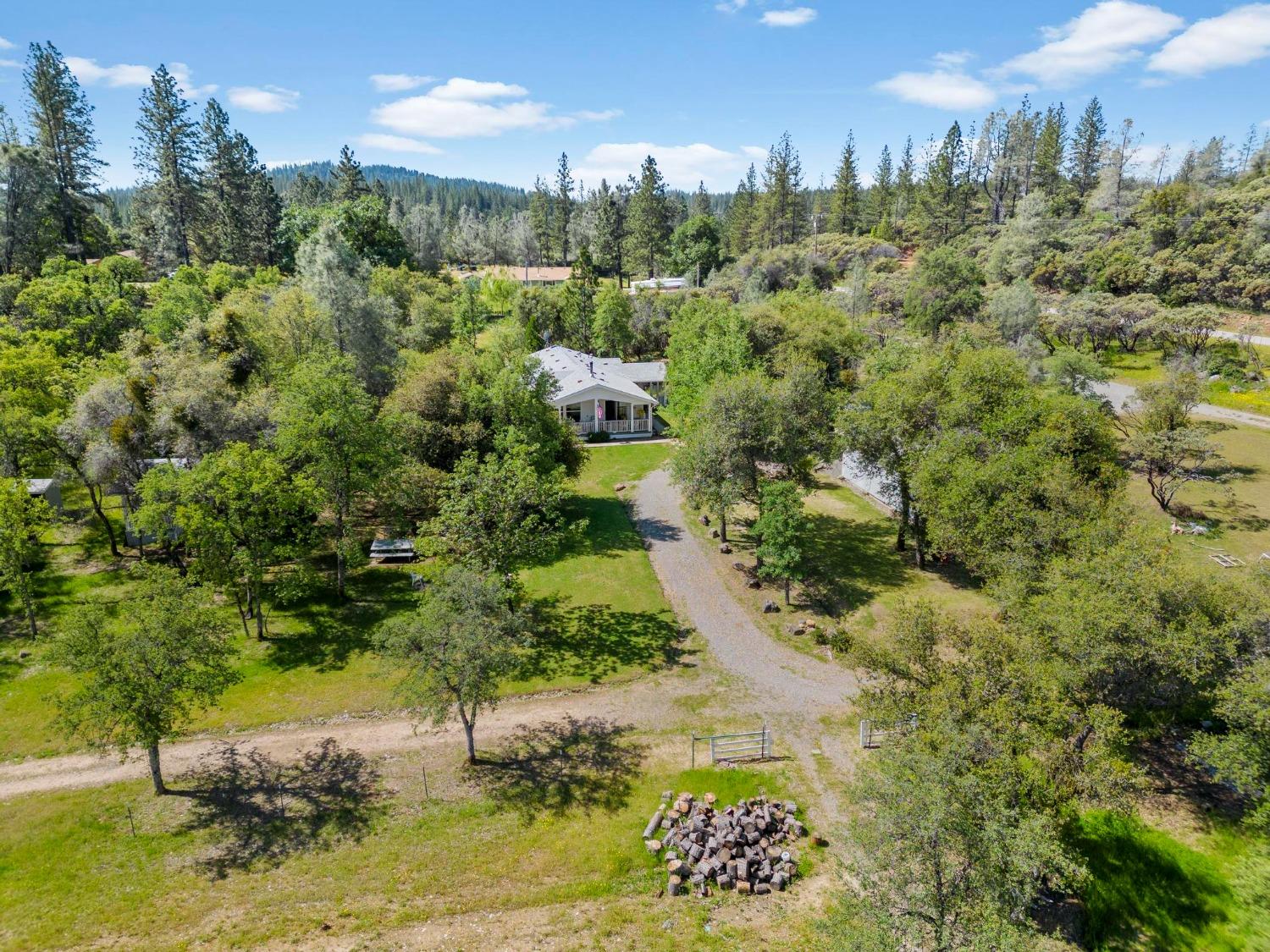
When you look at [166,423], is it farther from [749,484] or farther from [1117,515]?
[1117,515]

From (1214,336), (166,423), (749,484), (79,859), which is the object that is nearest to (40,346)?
(166,423)

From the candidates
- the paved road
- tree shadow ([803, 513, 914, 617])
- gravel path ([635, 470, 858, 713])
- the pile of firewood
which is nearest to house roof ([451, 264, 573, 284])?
the paved road

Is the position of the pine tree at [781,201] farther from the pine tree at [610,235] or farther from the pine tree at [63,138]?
the pine tree at [63,138]

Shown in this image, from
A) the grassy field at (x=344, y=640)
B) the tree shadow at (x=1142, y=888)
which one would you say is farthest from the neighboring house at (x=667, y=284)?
the tree shadow at (x=1142, y=888)

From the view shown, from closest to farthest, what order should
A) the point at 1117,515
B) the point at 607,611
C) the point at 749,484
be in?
the point at 1117,515 → the point at 607,611 → the point at 749,484

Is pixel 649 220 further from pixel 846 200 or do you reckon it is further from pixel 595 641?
pixel 595 641

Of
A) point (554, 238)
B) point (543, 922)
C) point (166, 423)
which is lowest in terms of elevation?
point (543, 922)
